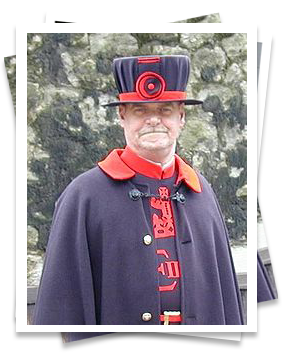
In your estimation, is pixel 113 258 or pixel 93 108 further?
pixel 93 108

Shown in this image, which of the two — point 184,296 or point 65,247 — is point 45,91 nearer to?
point 65,247

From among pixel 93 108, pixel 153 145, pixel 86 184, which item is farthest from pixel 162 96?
pixel 86 184

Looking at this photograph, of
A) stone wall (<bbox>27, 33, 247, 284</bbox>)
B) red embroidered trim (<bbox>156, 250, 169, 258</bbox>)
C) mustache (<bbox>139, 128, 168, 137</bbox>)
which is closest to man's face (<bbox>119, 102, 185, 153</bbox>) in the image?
mustache (<bbox>139, 128, 168, 137</bbox>)

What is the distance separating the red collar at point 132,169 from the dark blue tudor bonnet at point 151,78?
0.22 meters

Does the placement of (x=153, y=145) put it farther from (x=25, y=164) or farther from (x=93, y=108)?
(x=25, y=164)

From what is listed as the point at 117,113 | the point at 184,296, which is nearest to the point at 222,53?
the point at 117,113

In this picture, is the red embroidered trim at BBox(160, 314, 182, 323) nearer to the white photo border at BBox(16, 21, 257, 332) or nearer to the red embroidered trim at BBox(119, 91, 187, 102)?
the white photo border at BBox(16, 21, 257, 332)

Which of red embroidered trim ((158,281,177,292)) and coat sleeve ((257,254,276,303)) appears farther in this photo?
coat sleeve ((257,254,276,303))

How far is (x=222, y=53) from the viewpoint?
358 cm

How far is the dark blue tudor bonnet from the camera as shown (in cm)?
343

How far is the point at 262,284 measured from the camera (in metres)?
3.56

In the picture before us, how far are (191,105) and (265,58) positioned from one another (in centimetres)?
36

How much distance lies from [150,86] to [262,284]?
96cm

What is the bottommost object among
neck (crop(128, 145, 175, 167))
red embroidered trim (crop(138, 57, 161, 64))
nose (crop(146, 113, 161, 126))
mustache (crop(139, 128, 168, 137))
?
neck (crop(128, 145, 175, 167))
